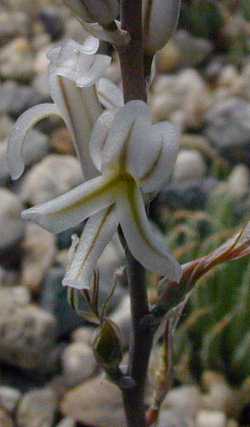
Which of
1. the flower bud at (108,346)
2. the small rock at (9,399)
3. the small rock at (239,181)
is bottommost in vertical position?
the small rock at (239,181)

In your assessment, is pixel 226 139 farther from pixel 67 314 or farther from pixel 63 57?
pixel 63 57

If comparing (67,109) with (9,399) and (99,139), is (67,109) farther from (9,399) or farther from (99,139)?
(9,399)

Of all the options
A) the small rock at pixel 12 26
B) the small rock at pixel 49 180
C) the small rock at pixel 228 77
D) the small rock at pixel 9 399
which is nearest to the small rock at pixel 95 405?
the small rock at pixel 9 399

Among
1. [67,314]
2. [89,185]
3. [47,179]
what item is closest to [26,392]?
[67,314]

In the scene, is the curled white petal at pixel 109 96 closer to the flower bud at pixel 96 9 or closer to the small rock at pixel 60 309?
the flower bud at pixel 96 9

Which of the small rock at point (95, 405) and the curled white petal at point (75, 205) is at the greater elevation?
the curled white petal at point (75, 205)

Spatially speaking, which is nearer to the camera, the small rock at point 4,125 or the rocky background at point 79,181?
the rocky background at point 79,181

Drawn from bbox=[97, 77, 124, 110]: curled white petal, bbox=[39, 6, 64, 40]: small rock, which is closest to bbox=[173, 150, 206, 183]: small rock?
bbox=[39, 6, 64, 40]: small rock
